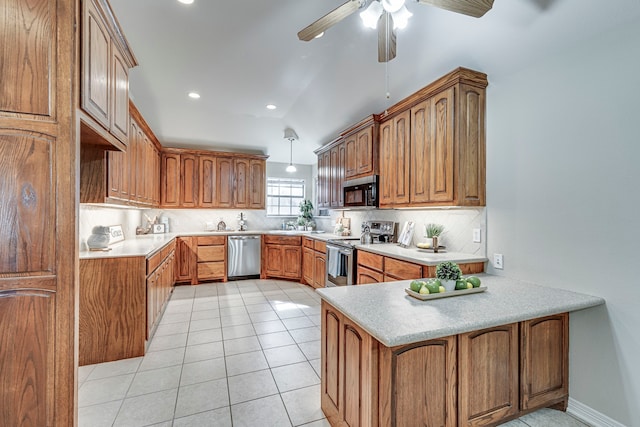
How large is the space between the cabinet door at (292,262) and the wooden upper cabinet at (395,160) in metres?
2.31

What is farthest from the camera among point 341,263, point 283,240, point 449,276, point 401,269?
point 283,240

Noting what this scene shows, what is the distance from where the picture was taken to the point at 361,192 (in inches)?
155

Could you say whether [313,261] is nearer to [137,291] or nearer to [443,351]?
[137,291]

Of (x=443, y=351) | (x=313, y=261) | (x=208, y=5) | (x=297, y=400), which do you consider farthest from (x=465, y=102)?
(x=313, y=261)

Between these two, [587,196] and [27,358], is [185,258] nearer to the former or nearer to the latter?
[27,358]

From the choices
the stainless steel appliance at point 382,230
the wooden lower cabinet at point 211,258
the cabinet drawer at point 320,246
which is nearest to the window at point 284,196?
the wooden lower cabinet at point 211,258

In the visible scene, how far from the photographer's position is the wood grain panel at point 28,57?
129cm

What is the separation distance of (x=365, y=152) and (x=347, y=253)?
4.50 feet

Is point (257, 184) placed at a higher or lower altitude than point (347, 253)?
higher

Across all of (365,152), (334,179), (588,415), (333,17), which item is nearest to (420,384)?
(588,415)

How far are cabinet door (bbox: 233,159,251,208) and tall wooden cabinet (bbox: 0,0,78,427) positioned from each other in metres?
4.50

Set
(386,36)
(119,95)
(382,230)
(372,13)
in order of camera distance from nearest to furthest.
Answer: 1. (372,13)
2. (386,36)
3. (119,95)
4. (382,230)

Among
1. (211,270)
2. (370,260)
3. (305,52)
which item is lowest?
(211,270)

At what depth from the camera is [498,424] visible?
5.59 feet
